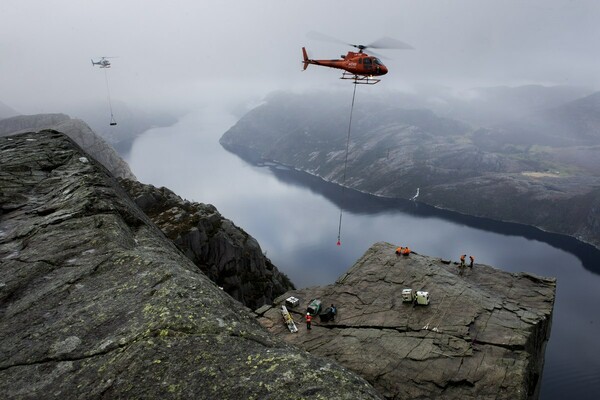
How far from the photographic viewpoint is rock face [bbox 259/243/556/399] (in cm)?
2538

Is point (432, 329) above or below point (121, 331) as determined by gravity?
below

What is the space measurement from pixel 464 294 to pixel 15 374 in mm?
35996

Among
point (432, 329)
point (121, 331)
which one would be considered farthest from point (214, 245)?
point (121, 331)

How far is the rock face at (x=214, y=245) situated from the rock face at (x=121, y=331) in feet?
186

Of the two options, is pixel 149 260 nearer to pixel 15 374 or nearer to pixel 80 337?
pixel 80 337

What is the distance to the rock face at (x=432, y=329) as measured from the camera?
2538cm

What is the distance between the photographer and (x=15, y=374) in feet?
33.1

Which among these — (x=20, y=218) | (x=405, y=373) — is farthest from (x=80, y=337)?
(x=405, y=373)

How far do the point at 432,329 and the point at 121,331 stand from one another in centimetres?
2718

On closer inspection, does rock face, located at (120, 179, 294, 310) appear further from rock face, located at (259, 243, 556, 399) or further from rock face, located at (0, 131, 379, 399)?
rock face, located at (0, 131, 379, 399)

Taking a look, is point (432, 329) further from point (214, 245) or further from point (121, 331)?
point (214, 245)

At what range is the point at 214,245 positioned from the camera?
79.2 m

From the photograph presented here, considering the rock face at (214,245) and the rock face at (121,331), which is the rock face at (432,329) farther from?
the rock face at (214,245)

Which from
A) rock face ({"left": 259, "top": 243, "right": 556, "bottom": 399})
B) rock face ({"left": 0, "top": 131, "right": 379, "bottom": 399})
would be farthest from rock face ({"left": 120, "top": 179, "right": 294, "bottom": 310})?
rock face ({"left": 0, "top": 131, "right": 379, "bottom": 399})
